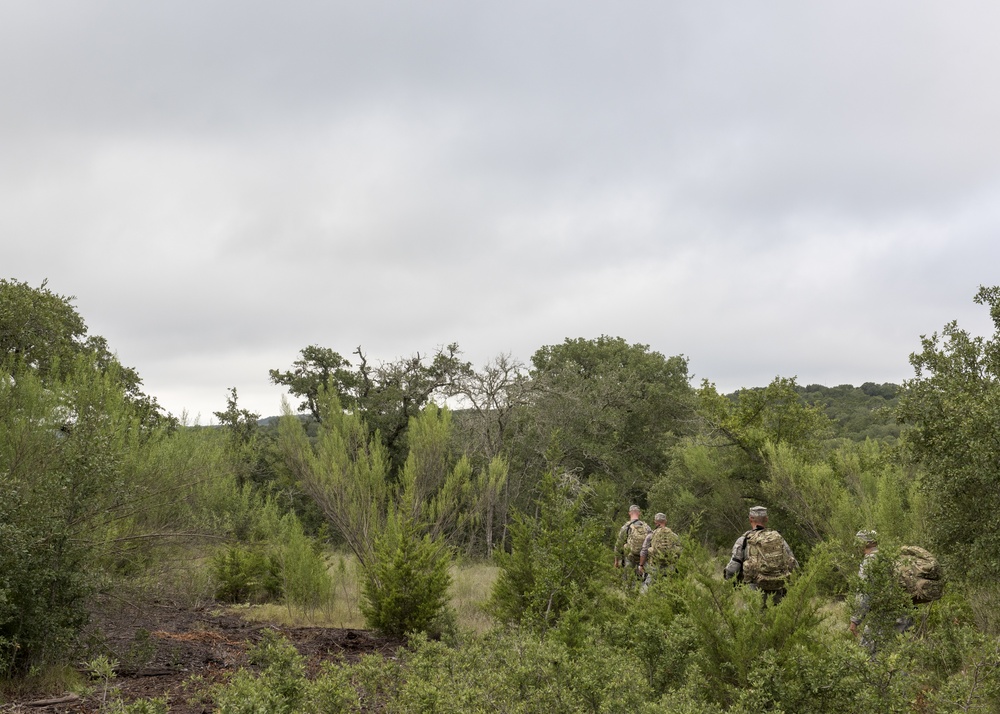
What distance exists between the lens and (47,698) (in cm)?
633

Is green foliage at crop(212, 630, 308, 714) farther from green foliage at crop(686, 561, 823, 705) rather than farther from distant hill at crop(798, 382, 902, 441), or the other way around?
distant hill at crop(798, 382, 902, 441)

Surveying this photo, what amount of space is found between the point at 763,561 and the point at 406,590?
473cm

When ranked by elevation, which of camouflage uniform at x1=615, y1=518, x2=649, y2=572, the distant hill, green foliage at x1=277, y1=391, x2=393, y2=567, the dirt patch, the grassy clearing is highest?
the distant hill

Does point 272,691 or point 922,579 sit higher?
point 922,579

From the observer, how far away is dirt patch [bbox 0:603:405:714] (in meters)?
6.36

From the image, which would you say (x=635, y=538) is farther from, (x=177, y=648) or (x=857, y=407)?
(x=857, y=407)

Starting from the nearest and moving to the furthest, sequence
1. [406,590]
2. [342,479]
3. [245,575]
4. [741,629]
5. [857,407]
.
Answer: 1. [741,629]
2. [406,590]
3. [342,479]
4. [245,575]
5. [857,407]

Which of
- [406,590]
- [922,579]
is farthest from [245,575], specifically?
[922,579]

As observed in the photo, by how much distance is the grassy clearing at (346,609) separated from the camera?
1133cm

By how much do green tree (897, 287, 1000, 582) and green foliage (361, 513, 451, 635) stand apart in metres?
6.55

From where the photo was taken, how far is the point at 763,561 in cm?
816

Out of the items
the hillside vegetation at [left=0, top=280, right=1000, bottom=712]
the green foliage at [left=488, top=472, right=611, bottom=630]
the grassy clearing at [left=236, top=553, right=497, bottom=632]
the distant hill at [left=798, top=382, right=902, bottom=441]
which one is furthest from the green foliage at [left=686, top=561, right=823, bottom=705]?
the distant hill at [left=798, top=382, right=902, bottom=441]

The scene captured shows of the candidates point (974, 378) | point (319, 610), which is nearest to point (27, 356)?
point (319, 610)

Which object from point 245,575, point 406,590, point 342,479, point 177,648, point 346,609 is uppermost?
point 342,479
